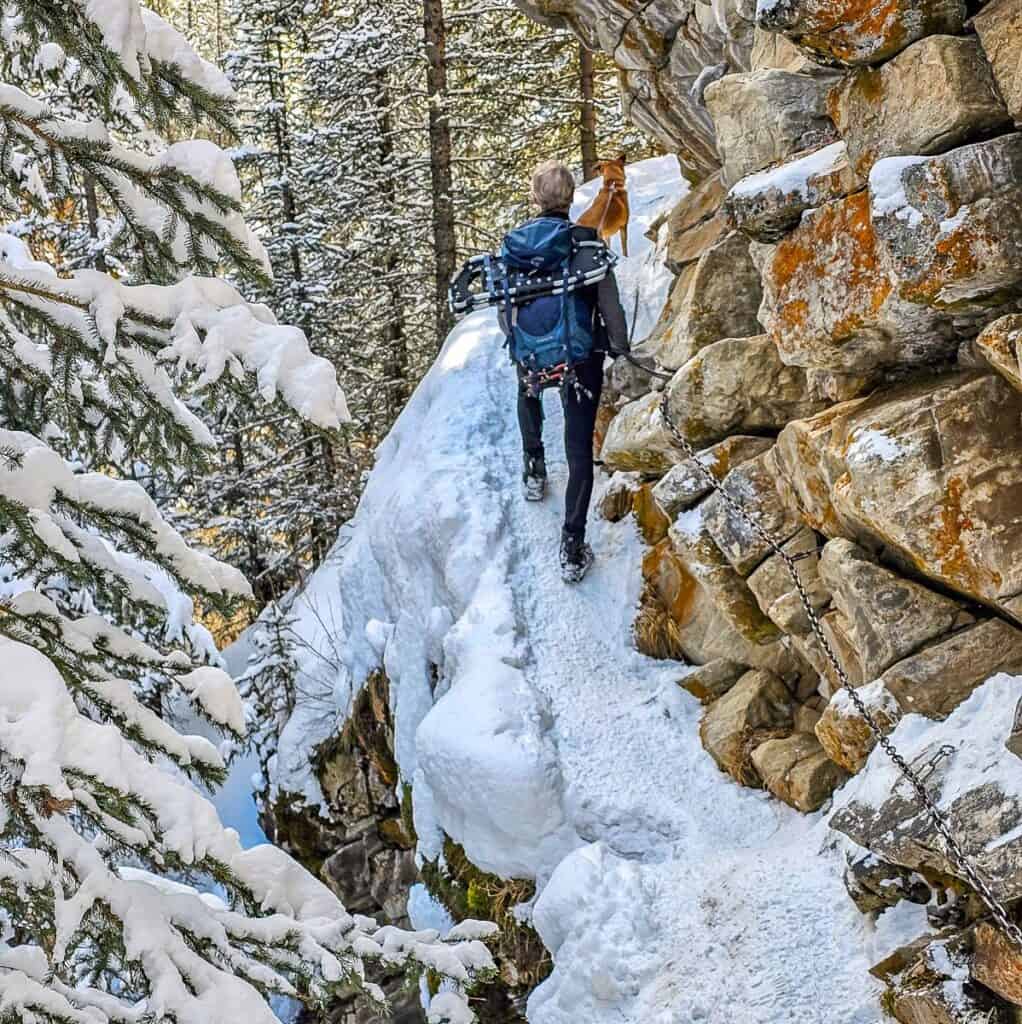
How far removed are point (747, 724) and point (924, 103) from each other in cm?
351

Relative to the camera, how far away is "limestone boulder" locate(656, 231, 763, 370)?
6.75 meters

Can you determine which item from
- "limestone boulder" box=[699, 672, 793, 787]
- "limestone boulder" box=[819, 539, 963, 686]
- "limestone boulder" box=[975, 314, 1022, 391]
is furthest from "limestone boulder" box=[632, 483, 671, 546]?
"limestone boulder" box=[975, 314, 1022, 391]

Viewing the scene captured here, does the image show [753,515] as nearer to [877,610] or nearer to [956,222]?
[877,610]

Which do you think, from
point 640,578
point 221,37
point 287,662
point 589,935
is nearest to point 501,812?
point 589,935

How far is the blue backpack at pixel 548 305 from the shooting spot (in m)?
6.24

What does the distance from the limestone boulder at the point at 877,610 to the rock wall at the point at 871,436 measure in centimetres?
1

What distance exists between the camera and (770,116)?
5.71m

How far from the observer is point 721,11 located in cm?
742

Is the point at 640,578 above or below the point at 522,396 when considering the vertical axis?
below

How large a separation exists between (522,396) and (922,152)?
11.8 feet

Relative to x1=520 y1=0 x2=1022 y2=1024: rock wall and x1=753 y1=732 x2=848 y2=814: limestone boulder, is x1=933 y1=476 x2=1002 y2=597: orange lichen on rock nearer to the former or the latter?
x1=520 y1=0 x2=1022 y2=1024: rock wall

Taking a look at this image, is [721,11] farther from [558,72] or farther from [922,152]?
[558,72]

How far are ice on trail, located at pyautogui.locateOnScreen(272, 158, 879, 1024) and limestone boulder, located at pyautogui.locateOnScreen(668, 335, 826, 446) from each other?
4.19 feet

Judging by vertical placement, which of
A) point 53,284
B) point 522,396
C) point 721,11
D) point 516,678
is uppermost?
point 721,11
